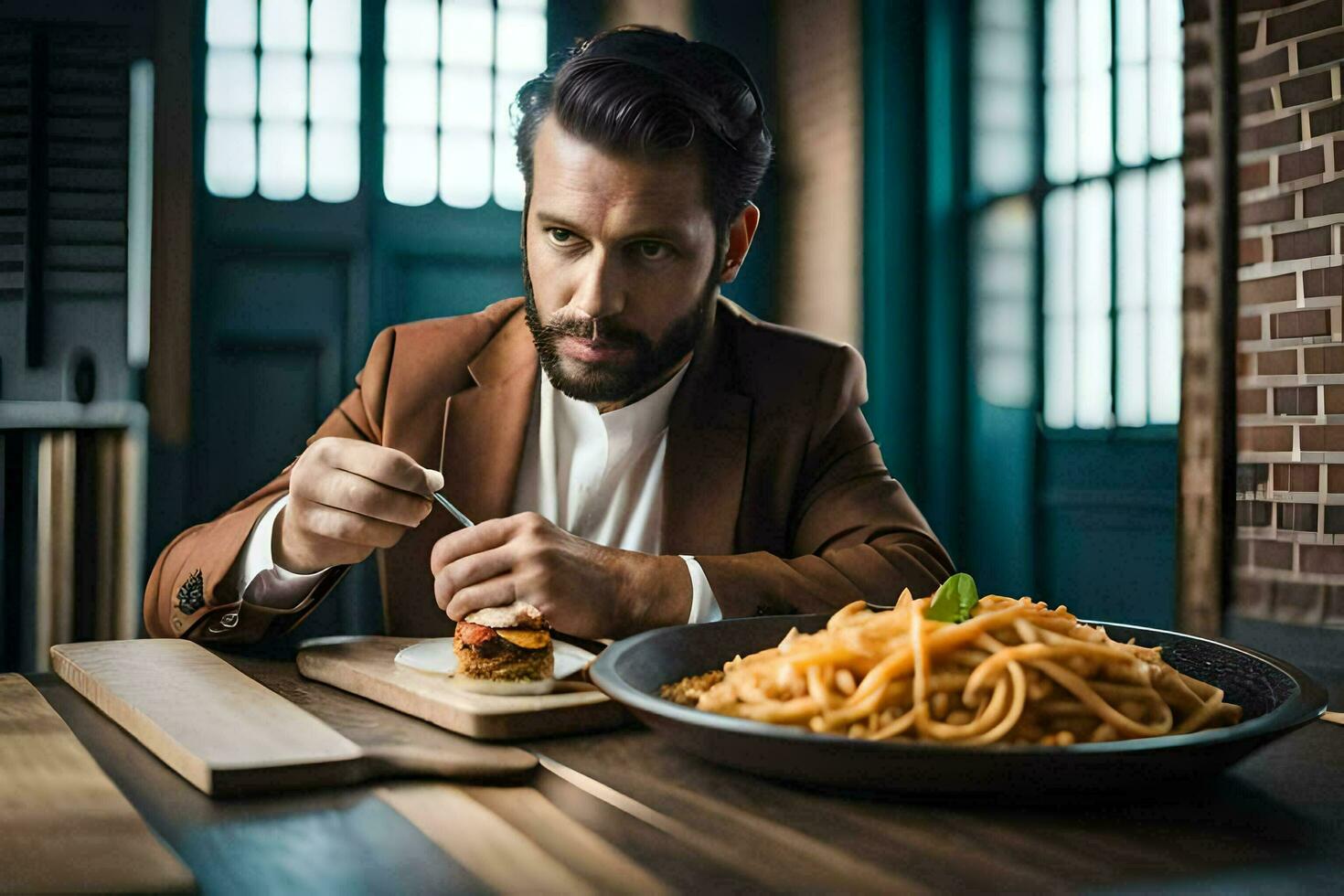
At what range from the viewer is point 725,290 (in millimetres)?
4543

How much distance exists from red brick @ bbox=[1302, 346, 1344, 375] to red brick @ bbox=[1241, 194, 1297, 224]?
30 centimetres

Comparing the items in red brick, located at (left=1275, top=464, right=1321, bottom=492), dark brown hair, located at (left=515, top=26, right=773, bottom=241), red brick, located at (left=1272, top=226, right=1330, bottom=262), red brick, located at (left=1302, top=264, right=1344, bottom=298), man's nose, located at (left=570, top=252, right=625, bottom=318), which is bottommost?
red brick, located at (left=1275, top=464, right=1321, bottom=492)

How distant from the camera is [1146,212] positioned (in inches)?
136

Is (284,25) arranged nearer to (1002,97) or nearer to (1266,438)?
(1002,97)

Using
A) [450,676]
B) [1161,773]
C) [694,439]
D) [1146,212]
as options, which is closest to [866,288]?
[1146,212]

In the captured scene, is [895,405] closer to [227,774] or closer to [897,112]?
[897,112]

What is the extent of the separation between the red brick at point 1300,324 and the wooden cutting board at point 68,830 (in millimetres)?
2358

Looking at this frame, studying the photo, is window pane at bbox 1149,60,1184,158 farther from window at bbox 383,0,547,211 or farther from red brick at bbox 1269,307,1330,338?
window at bbox 383,0,547,211

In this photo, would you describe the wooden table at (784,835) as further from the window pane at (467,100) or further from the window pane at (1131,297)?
the window pane at (467,100)

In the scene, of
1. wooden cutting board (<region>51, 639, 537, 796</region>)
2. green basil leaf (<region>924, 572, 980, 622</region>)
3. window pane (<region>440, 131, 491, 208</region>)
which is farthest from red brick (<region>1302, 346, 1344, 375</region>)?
window pane (<region>440, 131, 491, 208</region>)

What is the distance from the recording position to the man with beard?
1.65 meters

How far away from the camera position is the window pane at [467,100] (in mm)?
4152

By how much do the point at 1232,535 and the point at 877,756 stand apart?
2.33 m

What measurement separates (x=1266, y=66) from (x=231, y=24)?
307cm
